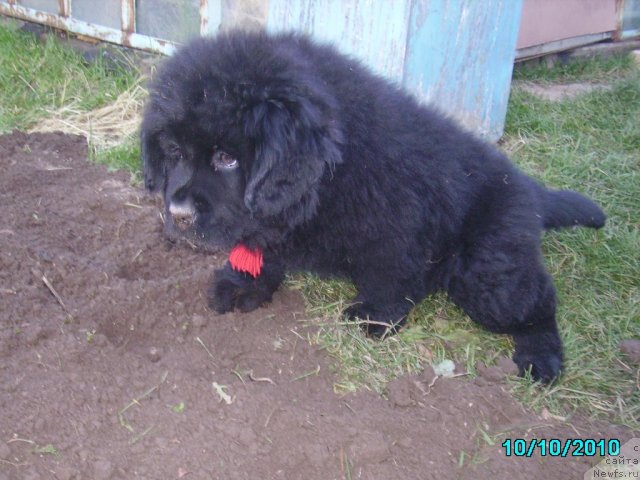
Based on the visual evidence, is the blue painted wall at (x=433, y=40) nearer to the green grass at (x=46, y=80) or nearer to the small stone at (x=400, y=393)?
the green grass at (x=46, y=80)

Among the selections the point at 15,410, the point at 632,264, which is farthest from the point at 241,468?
the point at 632,264

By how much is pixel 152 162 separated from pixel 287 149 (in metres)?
0.65

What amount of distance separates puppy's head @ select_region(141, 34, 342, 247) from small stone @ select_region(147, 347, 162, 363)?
45 centimetres

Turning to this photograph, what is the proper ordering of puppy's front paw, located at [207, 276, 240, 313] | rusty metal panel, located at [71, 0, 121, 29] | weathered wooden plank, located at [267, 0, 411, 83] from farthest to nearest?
1. rusty metal panel, located at [71, 0, 121, 29]
2. weathered wooden plank, located at [267, 0, 411, 83]
3. puppy's front paw, located at [207, 276, 240, 313]

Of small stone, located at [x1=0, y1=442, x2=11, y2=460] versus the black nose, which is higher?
the black nose

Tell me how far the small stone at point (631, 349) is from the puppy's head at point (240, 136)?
1561mm

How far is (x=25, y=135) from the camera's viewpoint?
418 centimetres

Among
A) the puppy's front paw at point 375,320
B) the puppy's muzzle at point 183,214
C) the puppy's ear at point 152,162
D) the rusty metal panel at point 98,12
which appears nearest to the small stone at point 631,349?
the puppy's front paw at point 375,320

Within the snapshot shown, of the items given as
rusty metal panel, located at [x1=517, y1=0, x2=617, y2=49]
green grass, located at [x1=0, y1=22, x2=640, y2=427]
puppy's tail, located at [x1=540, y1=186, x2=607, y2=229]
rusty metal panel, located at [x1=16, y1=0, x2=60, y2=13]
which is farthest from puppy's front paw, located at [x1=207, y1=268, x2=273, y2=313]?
rusty metal panel, located at [x1=517, y1=0, x2=617, y2=49]

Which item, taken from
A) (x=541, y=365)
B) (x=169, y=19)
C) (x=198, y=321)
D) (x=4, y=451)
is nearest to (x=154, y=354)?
(x=198, y=321)

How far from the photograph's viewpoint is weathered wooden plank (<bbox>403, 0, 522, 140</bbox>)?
3943 mm

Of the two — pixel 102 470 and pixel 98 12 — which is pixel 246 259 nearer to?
pixel 102 470

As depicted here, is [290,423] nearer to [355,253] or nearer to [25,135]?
[355,253]

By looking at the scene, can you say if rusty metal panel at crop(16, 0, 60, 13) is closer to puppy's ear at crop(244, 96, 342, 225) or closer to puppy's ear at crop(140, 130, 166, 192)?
puppy's ear at crop(140, 130, 166, 192)
